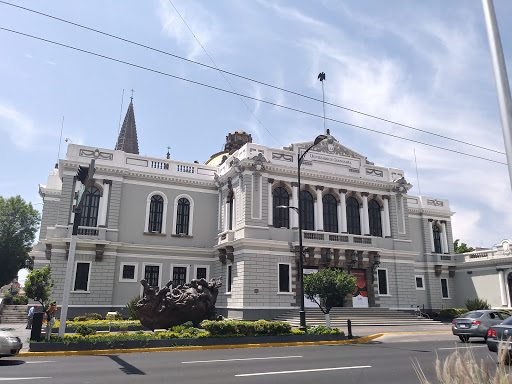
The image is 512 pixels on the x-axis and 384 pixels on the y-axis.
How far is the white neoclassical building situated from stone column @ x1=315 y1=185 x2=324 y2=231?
88 mm

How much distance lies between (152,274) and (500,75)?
3072 cm

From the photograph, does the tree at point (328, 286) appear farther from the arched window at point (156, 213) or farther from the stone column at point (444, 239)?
the stone column at point (444, 239)

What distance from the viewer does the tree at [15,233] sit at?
51906 mm

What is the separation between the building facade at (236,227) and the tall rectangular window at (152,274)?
0.27ft

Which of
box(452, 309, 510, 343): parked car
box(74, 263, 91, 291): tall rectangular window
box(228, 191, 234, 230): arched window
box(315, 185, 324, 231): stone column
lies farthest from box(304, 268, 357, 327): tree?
box(74, 263, 91, 291): tall rectangular window

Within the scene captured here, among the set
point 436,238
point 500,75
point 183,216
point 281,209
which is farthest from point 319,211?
point 500,75

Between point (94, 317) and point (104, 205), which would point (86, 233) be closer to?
point (104, 205)

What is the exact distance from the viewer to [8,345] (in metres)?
12.9

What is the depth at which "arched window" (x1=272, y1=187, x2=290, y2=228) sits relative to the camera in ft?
107

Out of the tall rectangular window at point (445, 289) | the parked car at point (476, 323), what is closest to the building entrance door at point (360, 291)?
the parked car at point (476, 323)

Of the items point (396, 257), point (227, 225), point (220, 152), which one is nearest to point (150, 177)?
point (227, 225)

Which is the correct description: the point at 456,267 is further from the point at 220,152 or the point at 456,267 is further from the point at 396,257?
the point at 220,152

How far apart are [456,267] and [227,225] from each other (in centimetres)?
2558

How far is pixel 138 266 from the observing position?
32438mm
